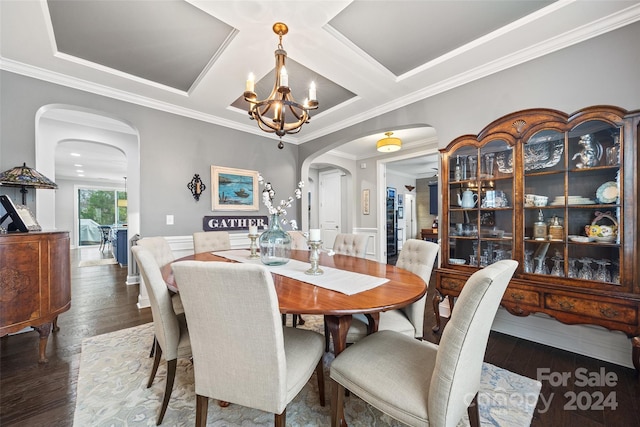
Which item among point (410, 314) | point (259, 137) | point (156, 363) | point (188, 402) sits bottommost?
point (188, 402)

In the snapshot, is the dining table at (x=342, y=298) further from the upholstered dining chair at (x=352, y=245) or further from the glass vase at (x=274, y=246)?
the upholstered dining chair at (x=352, y=245)

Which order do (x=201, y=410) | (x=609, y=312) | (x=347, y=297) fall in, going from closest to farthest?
(x=201, y=410)
(x=347, y=297)
(x=609, y=312)

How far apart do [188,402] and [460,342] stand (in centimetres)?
160

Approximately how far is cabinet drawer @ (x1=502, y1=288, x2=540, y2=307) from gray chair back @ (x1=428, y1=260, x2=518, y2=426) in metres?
1.45

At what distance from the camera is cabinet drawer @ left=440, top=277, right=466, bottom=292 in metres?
2.35

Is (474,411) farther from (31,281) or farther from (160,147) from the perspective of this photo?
(160,147)

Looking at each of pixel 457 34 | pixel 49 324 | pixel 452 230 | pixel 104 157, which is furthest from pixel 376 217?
pixel 104 157

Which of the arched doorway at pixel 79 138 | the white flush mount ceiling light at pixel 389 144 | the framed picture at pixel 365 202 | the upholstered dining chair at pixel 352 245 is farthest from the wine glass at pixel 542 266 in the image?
the arched doorway at pixel 79 138

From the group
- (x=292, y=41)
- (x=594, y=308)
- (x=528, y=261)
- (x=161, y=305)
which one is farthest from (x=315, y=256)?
(x=594, y=308)

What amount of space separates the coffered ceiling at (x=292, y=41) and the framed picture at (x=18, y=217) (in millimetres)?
1279

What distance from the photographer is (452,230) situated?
256cm

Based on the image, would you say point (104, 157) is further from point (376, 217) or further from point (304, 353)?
point (304, 353)

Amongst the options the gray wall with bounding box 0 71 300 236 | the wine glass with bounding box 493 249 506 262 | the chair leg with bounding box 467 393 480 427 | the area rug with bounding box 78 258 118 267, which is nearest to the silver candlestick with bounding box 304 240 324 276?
the chair leg with bounding box 467 393 480 427

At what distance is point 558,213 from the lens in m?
2.01
